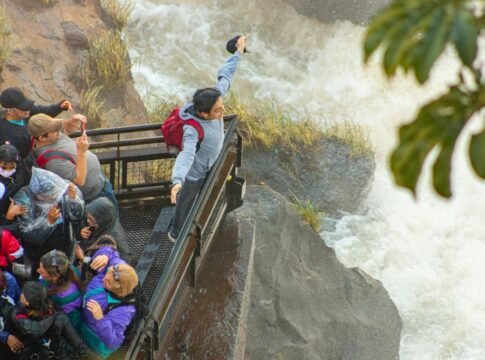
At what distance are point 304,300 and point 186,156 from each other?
3.73 meters

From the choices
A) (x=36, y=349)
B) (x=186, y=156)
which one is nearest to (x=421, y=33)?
(x=36, y=349)

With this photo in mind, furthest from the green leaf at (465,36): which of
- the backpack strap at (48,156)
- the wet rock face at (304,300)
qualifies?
the wet rock face at (304,300)

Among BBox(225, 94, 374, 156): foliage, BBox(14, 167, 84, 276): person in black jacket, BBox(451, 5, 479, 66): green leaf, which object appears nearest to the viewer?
BBox(451, 5, 479, 66): green leaf

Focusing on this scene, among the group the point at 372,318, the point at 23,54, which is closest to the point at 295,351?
the point at 372,318

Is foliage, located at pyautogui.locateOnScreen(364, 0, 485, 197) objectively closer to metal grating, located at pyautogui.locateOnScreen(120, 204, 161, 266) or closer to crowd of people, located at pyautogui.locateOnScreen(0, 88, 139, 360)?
crowd of people, located at pyautogui.locateOnScreen(0, 88, 139, 360)

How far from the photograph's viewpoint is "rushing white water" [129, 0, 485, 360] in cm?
1309

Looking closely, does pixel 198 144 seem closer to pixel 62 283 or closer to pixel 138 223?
pixel 138 223

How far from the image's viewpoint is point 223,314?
770 cm

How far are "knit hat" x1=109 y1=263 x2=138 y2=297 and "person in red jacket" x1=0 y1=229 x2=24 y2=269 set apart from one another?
728 millimetres

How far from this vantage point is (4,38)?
12.8 metres

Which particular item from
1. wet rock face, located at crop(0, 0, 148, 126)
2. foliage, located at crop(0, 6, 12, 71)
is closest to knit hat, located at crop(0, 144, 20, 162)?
wet rock face, located at crop(0, 0, 148, 126)

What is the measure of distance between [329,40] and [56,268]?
534 inches

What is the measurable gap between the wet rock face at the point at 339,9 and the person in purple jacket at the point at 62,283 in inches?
541

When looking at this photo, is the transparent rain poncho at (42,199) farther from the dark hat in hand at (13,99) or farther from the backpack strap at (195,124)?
the backpack strap at (195,124)
